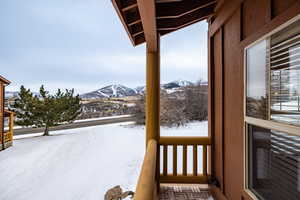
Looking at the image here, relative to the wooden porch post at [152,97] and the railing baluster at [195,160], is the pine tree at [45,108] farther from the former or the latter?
the railing baluster at [195,160]

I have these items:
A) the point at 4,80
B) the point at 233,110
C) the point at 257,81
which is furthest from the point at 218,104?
the point at 4,80

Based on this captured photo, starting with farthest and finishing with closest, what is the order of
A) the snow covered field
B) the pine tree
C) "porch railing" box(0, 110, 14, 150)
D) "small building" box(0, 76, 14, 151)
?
the pine tree, "porch railing" box(0, 110, 14, 150), "small building" box(0, 76, 14, 151), the snow covered field

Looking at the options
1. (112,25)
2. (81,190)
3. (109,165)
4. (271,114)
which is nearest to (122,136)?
(109,165)

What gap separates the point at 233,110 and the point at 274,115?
2.50ft

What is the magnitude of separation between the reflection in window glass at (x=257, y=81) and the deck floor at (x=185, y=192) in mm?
1588

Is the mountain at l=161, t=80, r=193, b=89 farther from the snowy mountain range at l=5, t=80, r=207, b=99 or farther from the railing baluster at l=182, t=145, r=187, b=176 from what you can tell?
Answer: the railing baluster at l=182, t=145, r=187, b=176

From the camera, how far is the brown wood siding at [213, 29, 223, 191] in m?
2.34

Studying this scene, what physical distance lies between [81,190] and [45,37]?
13.4 m

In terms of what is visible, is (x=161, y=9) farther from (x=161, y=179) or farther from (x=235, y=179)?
(x=161, y=179)

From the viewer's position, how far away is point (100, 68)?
1565cm

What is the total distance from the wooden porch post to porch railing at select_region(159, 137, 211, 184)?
0.91 ft

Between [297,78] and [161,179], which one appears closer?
[297,78]

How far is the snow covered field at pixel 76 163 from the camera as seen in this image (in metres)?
5.54

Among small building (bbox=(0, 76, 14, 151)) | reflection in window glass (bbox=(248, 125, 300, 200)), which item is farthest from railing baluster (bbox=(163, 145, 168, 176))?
small building (bbox=(0, 76, 14, 151))
